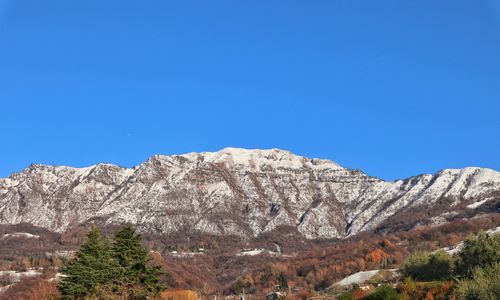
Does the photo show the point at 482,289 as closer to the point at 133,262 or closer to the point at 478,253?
the point at 478,253

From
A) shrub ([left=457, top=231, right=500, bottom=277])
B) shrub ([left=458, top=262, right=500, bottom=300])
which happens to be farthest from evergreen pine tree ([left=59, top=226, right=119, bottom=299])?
shrub ([left=457, top=231, right=500, bottom=277])

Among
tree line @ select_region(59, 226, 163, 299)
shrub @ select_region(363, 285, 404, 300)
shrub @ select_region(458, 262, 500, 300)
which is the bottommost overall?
shrub @ select_region(458, 262, 500, 300)

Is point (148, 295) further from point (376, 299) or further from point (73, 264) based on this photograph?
point (376, 299)

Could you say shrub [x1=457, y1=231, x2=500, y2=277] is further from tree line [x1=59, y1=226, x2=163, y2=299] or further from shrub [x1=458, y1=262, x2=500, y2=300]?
tree line [x1=59, y1=226, x2=163, y2=299]

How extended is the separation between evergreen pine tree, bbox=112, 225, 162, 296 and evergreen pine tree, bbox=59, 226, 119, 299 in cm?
140

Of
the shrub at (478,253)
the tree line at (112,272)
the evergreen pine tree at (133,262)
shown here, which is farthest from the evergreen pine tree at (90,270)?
the shrub at (478,253)

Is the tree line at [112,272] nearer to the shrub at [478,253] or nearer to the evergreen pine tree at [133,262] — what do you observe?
the evergreen pine tree at [133,262]

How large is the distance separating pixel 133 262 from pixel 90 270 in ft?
16.7

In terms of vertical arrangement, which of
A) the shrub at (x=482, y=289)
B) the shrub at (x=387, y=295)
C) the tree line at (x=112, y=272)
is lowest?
the shrub at (x=482, y=289)

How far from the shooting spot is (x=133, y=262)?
84.6 m

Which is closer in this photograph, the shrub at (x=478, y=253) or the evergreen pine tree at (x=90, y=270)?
the evergreen pine tree at (x=90, y=270)

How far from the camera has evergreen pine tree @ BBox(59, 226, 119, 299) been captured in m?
81.8

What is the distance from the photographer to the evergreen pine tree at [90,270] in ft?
268

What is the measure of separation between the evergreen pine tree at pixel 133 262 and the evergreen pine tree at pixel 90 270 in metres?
1.40
